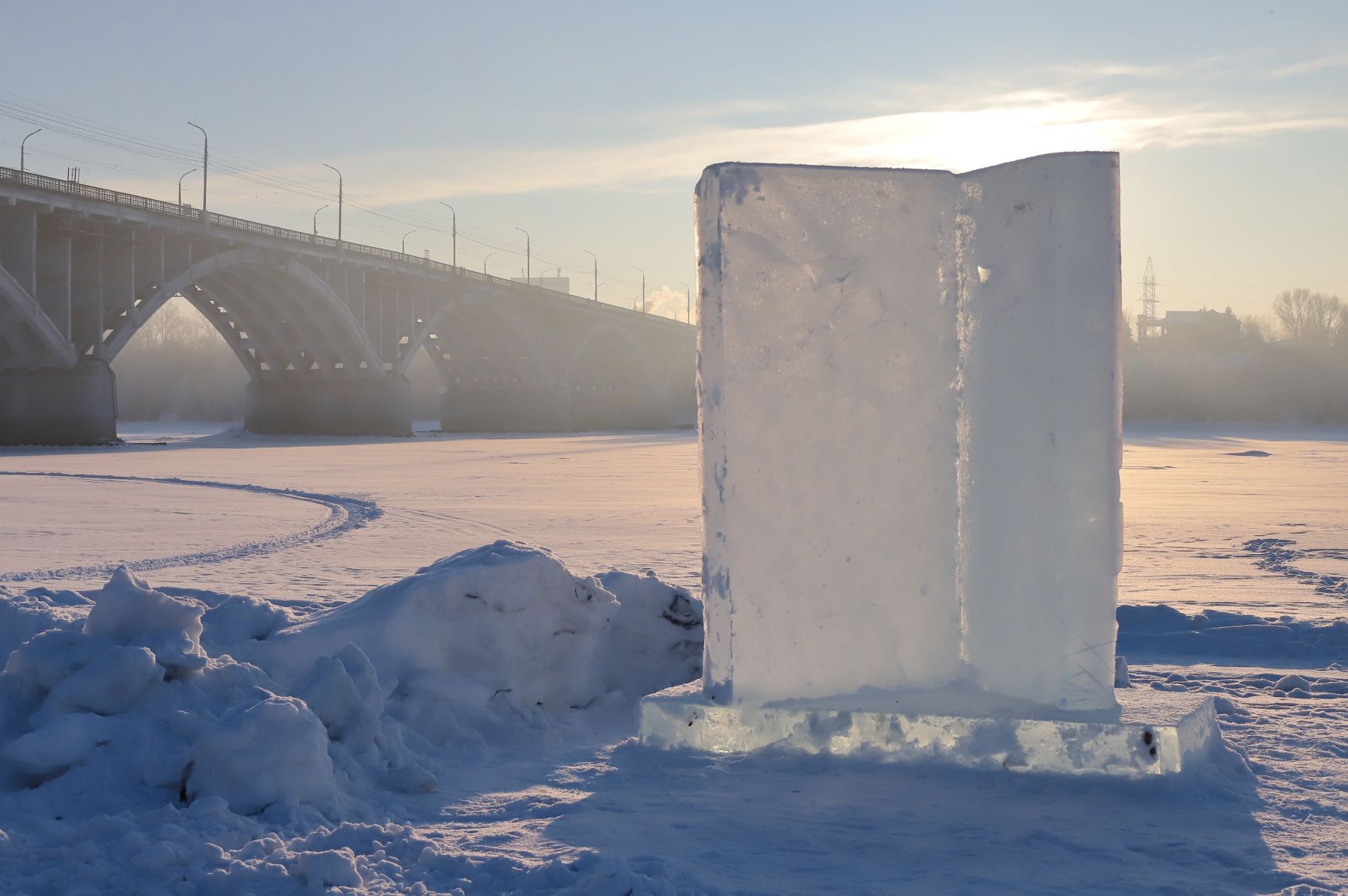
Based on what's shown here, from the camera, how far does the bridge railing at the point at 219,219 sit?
30.5 m

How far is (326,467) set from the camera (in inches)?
883

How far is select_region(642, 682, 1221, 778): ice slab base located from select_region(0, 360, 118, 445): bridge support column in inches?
1250

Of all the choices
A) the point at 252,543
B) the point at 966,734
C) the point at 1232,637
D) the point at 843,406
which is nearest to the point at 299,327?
A: the point at 252,543

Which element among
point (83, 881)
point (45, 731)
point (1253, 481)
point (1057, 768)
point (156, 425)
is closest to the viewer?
point (83, 881)

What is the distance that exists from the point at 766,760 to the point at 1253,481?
1612cm

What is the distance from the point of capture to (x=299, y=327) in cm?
4472

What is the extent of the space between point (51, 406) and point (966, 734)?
109 ft

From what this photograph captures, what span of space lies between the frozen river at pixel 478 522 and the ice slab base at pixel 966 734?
0.79 meters

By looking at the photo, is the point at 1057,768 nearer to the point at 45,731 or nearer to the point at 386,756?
the point at 386,756

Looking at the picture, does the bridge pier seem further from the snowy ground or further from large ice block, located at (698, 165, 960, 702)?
large ice block, located at (698, 165, 960, 702)

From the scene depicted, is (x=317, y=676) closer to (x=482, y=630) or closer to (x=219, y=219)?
(x=482, y=630)

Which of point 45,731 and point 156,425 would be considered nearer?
point 45,731

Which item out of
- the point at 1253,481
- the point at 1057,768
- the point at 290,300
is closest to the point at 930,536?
the point at 1057,768

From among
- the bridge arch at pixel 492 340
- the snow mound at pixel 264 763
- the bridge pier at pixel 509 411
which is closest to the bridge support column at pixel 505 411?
the bridge pier at pixel 509 411
